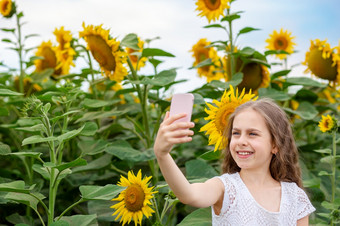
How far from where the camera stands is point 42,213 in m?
2.21

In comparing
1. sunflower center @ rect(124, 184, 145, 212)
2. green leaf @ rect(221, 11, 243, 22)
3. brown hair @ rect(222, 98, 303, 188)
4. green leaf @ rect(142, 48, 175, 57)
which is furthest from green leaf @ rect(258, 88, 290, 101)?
sunflower center @ rect(124, 184, 145, 212)

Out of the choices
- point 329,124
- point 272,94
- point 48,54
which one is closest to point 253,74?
point 272,94

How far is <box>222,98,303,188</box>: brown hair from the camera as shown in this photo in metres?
1.41

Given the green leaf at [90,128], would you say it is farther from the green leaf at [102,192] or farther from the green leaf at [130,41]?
the green leaf at [130,41]

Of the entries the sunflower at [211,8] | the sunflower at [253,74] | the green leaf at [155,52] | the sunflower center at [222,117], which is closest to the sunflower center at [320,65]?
the sunflower at [253,74]

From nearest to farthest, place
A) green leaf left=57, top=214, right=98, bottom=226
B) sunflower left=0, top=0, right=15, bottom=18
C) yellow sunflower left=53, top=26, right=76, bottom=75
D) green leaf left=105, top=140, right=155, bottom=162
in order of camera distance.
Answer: green leaf left=57, top=214, right=98, bottom=226 < green leaf left=105, top=140, right=155, bottom=162 < sunflower left=0, top=0, right=15, bottom=18 < yellow sunflower left=53, top=26, right=76, bottom=75

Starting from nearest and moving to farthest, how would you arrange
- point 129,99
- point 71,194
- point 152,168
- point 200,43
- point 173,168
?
1. point 173,168
2. point 152,168
3. point 71,194
4. point 129,99
5. point 200,43

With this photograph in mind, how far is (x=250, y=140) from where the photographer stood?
52.5 inches

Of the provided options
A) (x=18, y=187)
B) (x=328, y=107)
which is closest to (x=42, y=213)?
(x=18, y=187)

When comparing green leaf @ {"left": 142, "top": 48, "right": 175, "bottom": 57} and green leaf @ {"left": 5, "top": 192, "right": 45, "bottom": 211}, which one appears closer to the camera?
green leaf @ {"left": 5, "top": 192, "right": 45, "bottom": 211}

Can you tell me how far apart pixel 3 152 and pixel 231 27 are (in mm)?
1170

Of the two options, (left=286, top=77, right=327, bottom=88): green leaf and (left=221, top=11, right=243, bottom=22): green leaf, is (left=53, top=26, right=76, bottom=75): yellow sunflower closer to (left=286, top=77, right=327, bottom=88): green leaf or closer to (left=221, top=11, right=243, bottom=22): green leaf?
(left=221, top=11, right=243, bottom=22): green leaf

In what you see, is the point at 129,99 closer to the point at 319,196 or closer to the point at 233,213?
the point at 319,196

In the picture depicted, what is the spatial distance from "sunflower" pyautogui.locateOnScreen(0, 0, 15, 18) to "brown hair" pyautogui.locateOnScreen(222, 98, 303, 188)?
1556 mm
